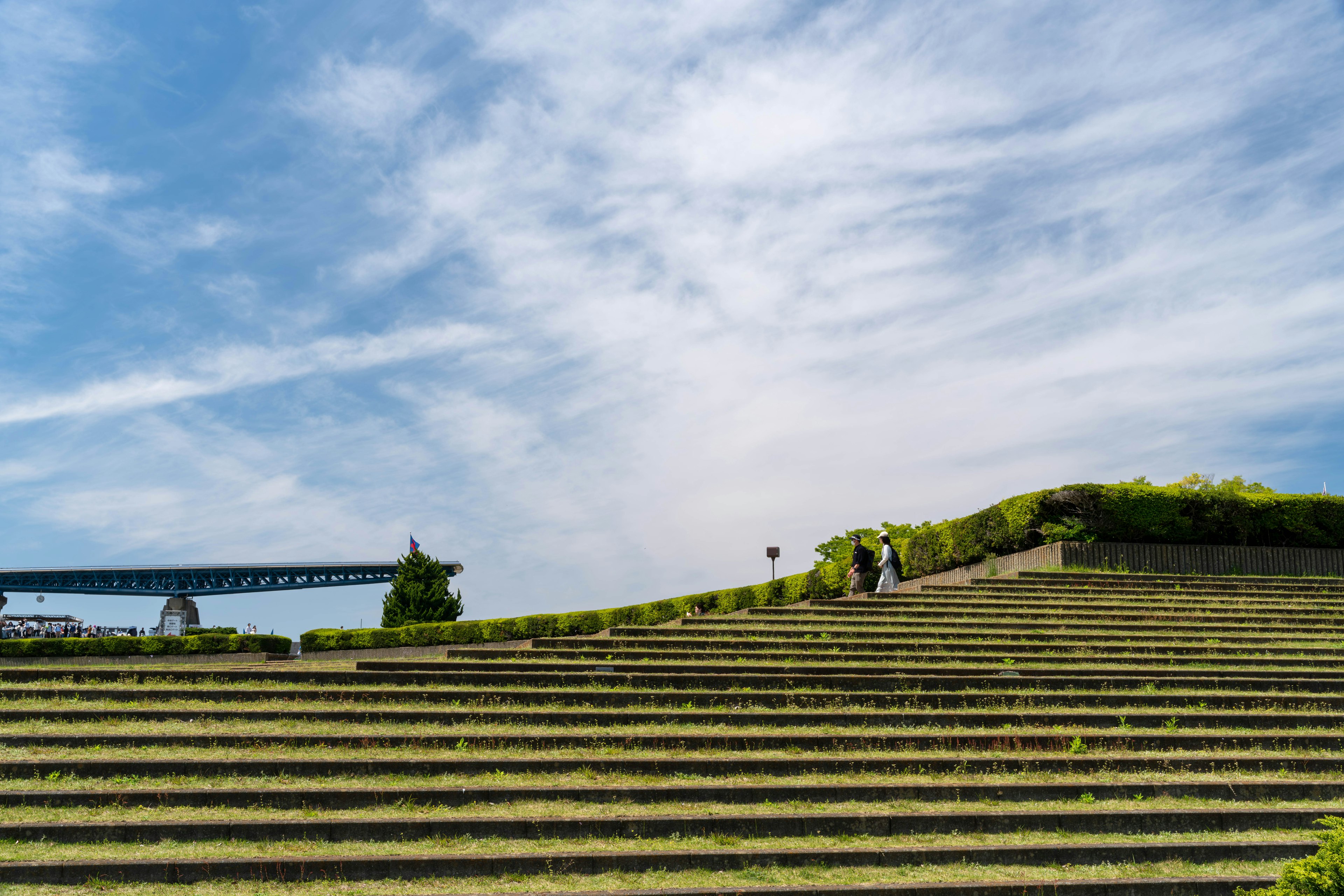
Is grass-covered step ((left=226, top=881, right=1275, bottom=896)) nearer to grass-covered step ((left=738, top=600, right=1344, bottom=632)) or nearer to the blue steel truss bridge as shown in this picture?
grass-covered step ((left=738, top=600, right=1344, bottom=632))

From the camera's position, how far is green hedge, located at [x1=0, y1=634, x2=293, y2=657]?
20.4 meters

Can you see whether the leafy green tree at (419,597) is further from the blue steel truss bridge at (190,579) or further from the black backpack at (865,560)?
the blue steel truss bridge at (190,579)

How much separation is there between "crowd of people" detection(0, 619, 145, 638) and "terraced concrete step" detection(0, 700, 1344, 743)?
35.5 meters

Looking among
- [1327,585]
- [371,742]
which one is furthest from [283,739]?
[1327,585]

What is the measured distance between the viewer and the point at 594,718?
9023mm

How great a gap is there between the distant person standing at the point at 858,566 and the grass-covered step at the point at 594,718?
824 cm

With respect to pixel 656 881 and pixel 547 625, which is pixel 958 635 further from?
pixel 547 625

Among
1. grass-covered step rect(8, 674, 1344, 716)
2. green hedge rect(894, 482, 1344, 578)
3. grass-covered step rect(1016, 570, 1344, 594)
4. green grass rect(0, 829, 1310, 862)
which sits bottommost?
green grass rect(0, 829, 1310, 862)

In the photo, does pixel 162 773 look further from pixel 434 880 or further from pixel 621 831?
pixel 621 831

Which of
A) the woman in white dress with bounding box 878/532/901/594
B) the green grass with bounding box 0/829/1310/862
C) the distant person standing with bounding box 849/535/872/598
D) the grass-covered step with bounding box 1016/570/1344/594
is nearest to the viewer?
the green grass with bounding box 0/829/1310/862

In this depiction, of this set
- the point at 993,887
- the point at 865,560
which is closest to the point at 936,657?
the point at 993,887

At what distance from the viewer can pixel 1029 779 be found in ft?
26.9

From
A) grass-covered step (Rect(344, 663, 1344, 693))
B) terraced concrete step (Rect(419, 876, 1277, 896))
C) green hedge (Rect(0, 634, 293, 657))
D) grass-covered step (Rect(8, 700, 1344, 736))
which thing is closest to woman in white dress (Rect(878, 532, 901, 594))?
grass-covered step (Rect(344, 663, 1344, 693))

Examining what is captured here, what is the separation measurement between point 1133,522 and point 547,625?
14.5 meters
